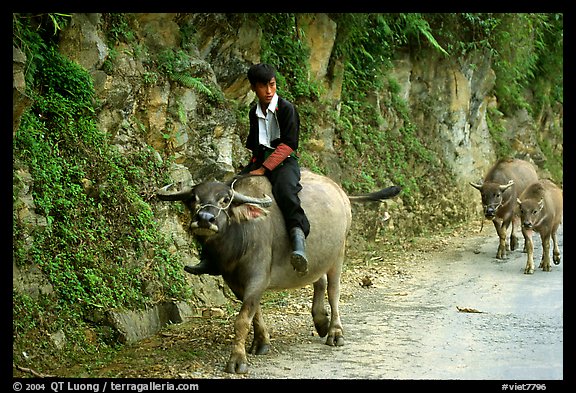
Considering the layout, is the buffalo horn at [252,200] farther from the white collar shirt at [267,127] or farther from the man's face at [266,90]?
the man's face at [266,90]

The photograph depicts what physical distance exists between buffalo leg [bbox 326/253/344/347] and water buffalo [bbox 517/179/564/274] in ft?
15.4

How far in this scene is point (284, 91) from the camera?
11938 mm

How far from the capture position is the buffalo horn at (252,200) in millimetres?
6023

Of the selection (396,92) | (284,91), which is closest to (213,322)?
(284,91)

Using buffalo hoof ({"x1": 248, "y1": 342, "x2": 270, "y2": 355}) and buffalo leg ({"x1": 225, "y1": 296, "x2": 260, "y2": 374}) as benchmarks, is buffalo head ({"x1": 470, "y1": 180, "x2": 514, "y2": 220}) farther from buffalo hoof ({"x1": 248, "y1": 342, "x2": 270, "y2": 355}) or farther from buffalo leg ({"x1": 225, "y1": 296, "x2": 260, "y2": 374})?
buffalo leg ({"x1": 225, "y1": 296, "x2": 260, "y2": 374})

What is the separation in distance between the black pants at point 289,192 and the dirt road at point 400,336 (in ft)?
4.12

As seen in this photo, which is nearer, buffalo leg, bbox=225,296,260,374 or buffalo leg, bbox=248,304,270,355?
buffalo leg, bbox=225,296,260,374

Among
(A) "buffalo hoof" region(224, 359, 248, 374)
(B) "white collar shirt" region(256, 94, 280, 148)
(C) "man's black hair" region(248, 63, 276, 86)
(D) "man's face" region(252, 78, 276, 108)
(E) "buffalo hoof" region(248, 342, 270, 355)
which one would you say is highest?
(C) "man's black hair" region(248, 63, 276, 86)

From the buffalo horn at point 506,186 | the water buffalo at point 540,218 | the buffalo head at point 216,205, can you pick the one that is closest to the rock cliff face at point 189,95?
the buffalo head at point 216,205

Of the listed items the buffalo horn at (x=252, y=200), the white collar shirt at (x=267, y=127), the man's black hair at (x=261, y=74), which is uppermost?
the man's black hair at (x=261, y=74)

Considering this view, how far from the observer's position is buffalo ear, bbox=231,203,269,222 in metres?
6.06

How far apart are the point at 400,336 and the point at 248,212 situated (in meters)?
2.24

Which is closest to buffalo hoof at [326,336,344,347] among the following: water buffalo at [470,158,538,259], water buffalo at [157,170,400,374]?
water buffalo at [157,170,400,374]

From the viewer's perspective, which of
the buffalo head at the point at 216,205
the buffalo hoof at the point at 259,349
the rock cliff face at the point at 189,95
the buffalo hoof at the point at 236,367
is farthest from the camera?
the rock cliff face at the point at 189,95
